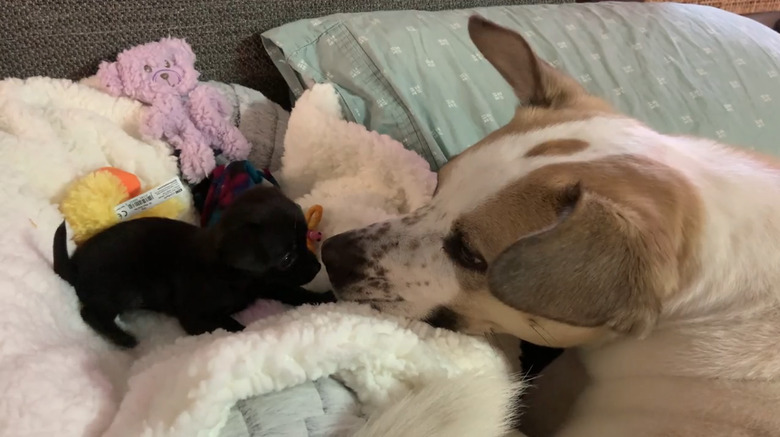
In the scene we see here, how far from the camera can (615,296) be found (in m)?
0.82

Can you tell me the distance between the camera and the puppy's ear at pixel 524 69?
115 centimetres

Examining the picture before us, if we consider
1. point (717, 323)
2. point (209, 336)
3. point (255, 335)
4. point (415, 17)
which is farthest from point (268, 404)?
point (415, 17)

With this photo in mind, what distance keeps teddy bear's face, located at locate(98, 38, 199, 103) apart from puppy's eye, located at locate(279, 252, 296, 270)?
1.91 ft

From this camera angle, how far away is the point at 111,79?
4.83 feet

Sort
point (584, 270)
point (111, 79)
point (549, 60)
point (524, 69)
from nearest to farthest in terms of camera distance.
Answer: point (584, 270)
point (524, 69)
point (111, 79)
point (549, 60)

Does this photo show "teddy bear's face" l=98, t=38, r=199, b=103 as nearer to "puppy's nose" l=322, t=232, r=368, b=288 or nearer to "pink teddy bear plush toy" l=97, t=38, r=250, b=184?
"pink teddy bear plush toy" l=97, t=38, r=250, b=184

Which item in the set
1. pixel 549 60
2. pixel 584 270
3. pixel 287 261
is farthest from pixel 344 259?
pixel 549 60

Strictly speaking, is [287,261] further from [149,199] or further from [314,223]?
[149,199]

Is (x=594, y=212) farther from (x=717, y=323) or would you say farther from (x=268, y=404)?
(x=268, y=404)

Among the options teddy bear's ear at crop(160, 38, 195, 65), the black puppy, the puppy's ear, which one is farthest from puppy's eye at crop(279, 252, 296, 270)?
teddy bear's ear at crop(160, 38, 195, 65)

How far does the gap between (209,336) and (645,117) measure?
49.4 inches

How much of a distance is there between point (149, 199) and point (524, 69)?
766 millimetres

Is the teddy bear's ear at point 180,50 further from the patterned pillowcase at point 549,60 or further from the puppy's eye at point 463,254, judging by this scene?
the puppy's eye at point 463,254

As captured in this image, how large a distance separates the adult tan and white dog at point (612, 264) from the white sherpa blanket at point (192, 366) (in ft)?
0.31
